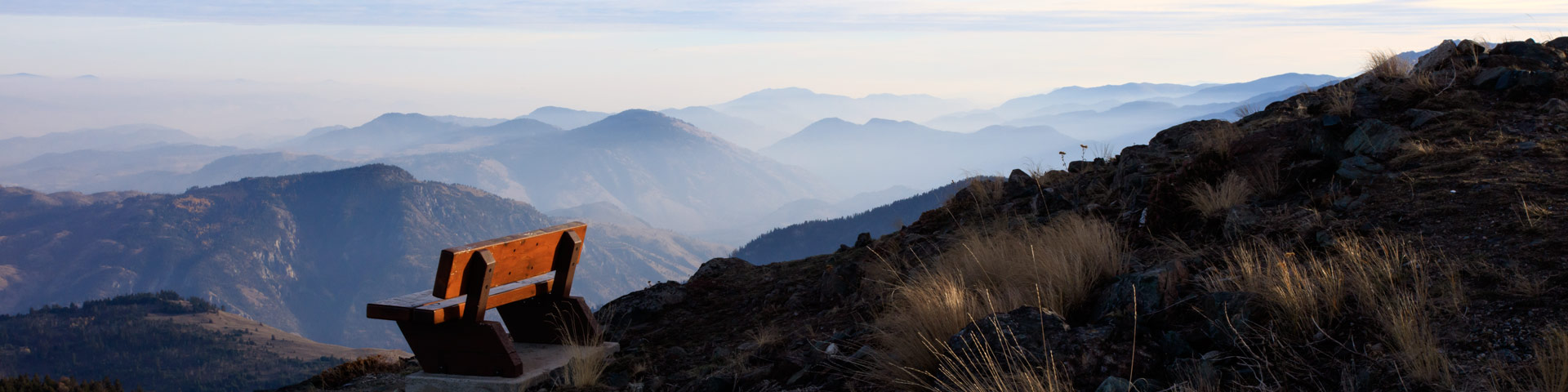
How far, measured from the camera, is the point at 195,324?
160m

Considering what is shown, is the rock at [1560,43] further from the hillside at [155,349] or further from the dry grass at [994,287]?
the hillside at [155,349]

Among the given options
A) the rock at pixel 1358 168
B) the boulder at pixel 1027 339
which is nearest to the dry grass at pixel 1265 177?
the rock at pixel 1358 168

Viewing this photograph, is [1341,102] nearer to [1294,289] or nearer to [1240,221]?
[1240,221]

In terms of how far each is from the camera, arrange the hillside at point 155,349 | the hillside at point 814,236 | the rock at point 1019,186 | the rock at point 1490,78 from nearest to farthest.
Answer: the rock at point 1490,78, the rock at point 1019,186, the hillside at point 814,236, the hillside at point 155,349

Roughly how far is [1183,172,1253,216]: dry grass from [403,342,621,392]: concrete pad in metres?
5.18

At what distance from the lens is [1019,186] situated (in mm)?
10984

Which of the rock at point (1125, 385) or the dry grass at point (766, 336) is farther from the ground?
the rock at point (1125, 385)

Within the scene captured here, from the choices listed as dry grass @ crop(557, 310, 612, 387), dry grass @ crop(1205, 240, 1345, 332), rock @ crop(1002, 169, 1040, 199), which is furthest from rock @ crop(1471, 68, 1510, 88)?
dry grass @ crop(557, 310, 612, 387)

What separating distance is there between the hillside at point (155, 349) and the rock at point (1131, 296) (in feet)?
485

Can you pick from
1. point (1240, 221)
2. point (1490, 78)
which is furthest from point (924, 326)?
point (1490, 78)

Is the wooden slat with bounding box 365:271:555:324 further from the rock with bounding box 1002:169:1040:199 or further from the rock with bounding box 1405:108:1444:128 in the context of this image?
the rock with bounding box 1405:108:1444:128

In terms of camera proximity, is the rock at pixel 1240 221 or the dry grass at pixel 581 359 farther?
the dry grass at pixel 581 359

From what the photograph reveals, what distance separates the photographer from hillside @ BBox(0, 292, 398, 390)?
138 m

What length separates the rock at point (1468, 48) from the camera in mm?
9938
